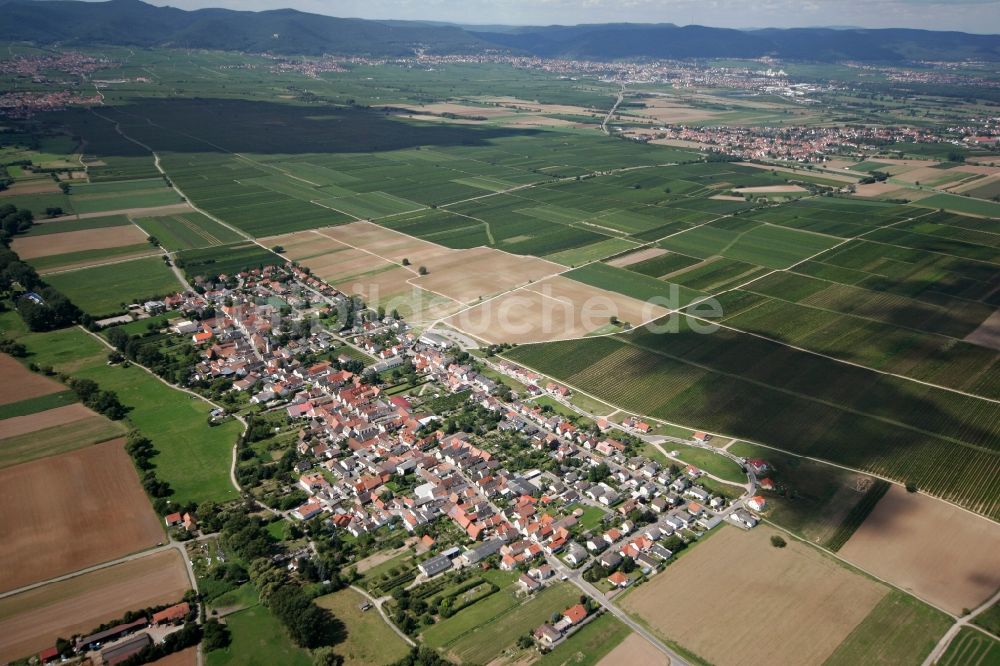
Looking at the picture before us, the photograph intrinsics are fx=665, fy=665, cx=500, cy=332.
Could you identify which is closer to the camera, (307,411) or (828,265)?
(307,411)

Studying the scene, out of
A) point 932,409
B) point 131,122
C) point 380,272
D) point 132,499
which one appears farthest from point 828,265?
point 131,122

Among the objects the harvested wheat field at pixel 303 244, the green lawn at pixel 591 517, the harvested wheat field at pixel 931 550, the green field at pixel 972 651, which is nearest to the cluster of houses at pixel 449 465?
the green lawn at pixel 591 517

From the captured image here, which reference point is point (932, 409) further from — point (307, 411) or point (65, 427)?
point (65, 427)

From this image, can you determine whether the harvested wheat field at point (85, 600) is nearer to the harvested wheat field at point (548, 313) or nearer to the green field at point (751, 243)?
the harvested wheat field at point (548, 313)

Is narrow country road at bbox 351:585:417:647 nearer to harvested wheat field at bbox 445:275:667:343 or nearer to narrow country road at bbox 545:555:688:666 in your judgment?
narrow country road at bbox 545:555:688:666

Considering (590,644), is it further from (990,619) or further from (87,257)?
(87,257)

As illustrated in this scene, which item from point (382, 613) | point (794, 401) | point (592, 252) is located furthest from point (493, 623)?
point (592, 252)

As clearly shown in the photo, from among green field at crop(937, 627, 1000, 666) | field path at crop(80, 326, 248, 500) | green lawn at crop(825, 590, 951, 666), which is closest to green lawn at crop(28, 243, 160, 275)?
field path at crop(80, 326, 248, 500)
